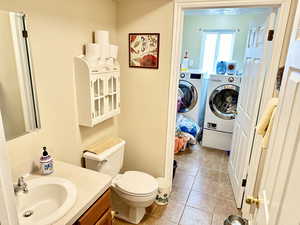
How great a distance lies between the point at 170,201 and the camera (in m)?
2.33

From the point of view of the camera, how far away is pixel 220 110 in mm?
3492

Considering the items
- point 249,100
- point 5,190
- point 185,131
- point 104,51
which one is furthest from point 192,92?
point 5,190

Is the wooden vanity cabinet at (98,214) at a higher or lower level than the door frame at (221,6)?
lower

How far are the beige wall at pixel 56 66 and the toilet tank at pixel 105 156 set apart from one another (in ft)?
0.39

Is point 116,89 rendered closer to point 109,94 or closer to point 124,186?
point 109,94

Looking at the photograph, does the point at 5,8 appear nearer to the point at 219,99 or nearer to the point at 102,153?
the point at 102,153

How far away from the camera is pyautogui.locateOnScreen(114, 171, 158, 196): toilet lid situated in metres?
1.84

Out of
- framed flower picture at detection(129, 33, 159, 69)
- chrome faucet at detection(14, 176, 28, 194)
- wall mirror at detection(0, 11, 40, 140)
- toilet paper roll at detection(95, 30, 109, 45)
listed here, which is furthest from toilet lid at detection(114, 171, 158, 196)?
toilet paper roll at detection(95, 30, 109, 45)

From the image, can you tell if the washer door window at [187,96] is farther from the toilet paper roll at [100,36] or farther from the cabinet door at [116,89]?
the toilet paper roll at [100,36]

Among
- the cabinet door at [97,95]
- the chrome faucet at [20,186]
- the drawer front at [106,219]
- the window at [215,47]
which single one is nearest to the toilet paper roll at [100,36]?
the cabinet door at [97,95]

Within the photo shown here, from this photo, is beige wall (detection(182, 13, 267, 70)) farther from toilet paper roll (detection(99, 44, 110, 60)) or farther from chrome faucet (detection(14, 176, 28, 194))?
chrome faucet (detection(14, 176, 28, 194))

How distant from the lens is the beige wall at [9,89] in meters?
1.20

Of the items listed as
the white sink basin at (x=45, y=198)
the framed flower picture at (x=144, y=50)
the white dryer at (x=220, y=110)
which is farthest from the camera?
the white dryer at (x=220, y=110)

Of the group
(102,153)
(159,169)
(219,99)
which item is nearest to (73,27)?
(102,153)
